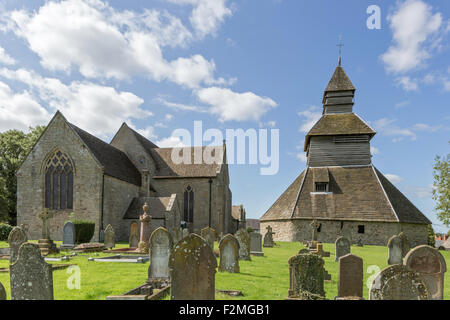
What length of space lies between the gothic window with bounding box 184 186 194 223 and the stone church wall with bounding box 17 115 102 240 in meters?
9.91

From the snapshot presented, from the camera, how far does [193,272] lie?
536cm

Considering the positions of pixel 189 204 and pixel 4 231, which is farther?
pixel 189 204

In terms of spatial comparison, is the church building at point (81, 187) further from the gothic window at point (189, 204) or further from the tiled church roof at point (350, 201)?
the tiled church roof at point (350, 201)

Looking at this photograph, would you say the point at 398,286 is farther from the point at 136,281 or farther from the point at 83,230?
the point at 83,230

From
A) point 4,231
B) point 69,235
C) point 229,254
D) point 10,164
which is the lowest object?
point 4,231

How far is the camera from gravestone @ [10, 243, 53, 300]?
5.13 meters

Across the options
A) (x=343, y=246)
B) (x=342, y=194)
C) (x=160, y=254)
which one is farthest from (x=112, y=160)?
(x=342, y=194)

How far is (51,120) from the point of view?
76.5 ft

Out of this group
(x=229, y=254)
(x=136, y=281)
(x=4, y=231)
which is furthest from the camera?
(x=4, y=231)

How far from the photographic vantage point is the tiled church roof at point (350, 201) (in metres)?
25.5

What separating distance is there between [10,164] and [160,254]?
Result: 3276 cm
